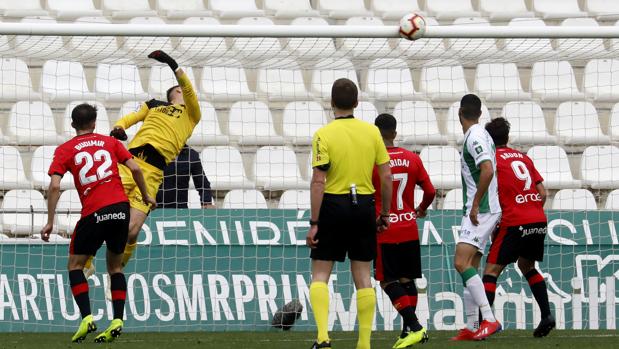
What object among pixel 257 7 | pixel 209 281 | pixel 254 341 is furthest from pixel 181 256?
pixel 257 7

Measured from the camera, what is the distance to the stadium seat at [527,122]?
12.8 m

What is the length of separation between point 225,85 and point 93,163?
202 inches

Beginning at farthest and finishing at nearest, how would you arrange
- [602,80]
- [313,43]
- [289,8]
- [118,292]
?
1. [289,8]
2. [313,43]
3. [602,80]
4. [118,292]

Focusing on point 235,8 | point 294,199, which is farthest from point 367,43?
point 294,199

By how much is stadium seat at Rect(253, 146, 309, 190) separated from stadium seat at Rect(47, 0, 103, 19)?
3304mm

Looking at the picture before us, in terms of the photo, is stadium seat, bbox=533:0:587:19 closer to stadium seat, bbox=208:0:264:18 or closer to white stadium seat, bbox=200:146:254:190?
stadium seat, bbox=208:0:264:18

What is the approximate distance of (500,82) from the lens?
13891mm

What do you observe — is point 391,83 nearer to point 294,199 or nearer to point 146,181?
point 294,199

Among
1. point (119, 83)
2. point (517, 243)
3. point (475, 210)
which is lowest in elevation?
point (517, 243)

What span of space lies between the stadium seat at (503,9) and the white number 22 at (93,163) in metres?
7.60

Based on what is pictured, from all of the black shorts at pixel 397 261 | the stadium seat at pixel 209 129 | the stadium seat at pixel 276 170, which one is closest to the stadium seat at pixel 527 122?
the stadium seat at pixel 276 170

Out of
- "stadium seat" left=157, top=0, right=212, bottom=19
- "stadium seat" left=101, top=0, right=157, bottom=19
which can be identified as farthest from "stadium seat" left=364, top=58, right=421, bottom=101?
"stadium seat" left=101, top=0, right=157, bottom=19

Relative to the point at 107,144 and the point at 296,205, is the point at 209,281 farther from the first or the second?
the point at 107,144

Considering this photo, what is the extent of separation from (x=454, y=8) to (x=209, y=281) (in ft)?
19.9
